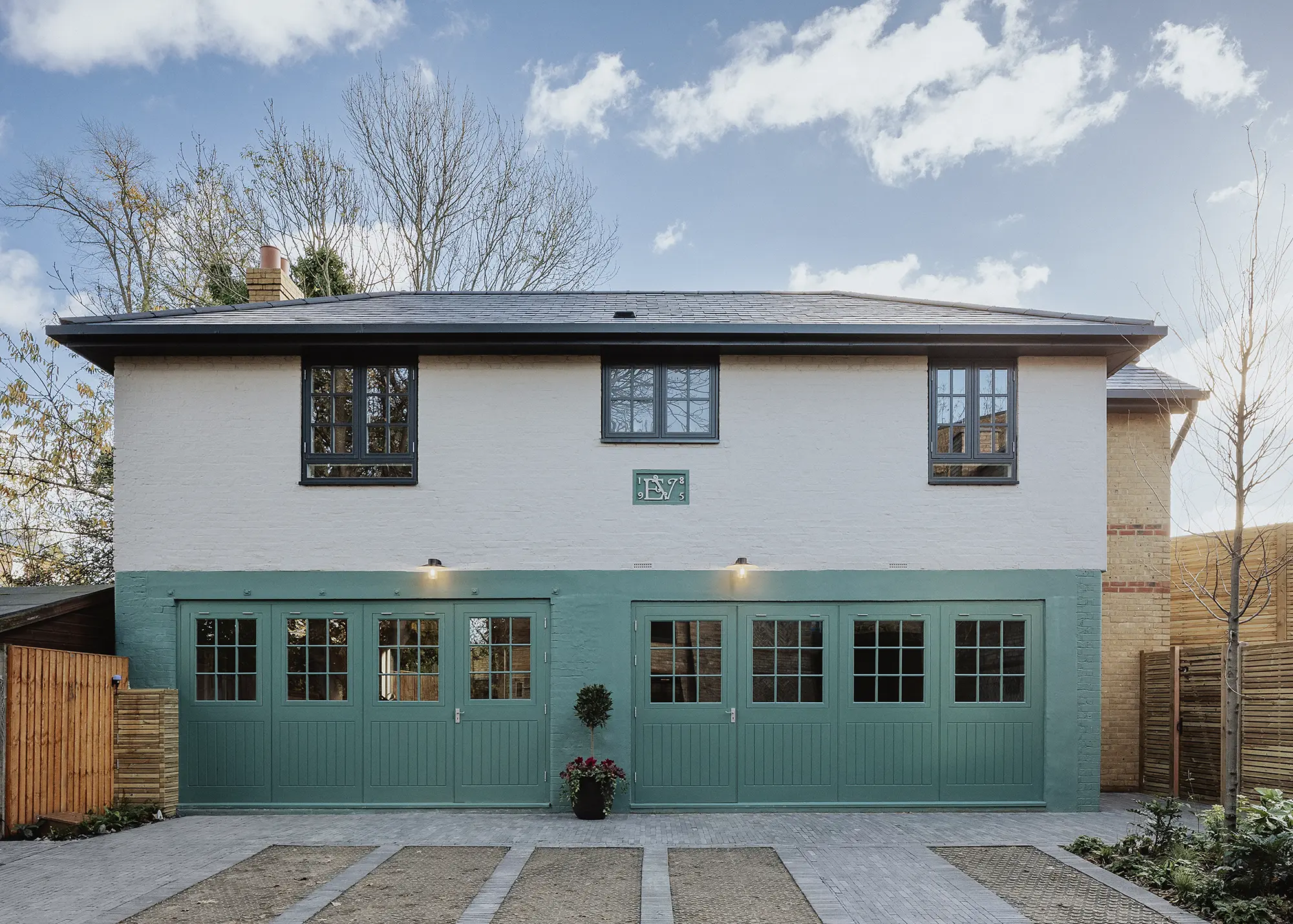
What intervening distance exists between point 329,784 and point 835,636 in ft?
19.1

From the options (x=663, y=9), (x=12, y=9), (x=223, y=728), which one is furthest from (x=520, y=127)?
(x=223, y=728)

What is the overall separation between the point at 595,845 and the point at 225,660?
15.2ft

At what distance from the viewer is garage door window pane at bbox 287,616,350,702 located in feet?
28.1

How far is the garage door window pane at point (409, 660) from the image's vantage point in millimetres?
8578

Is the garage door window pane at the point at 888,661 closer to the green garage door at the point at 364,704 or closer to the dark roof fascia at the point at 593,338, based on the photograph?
the dark roof fascia at the point at 593,338

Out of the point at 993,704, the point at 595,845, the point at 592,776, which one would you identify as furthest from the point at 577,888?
the point at 993,704

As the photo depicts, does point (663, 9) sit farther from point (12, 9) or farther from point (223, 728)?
point (223, 728)

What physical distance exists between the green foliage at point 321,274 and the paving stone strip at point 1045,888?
15.4 meters

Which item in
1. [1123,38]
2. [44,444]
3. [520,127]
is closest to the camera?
[1123,38]

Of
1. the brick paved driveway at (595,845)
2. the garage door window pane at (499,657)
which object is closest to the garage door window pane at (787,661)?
the brick paved driveway at (595,845)

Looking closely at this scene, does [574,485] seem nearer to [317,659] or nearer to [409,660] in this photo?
[409,660]

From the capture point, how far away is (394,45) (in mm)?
17312

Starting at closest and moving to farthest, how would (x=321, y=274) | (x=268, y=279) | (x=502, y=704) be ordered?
(x=502, y=704) → (x=268, y=279) → (x=321, y=274)

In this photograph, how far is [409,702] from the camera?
8.57m
